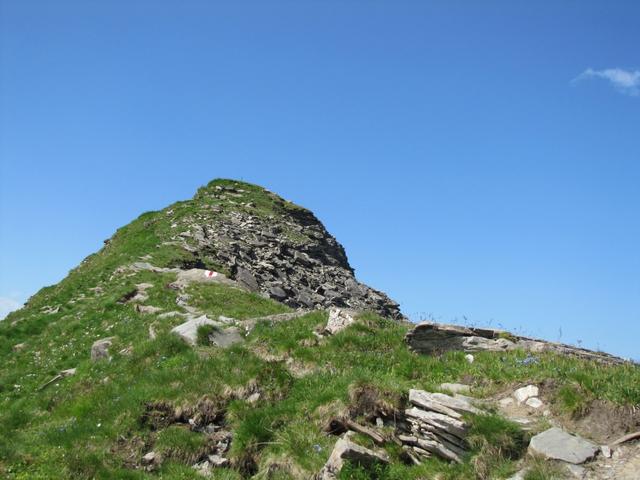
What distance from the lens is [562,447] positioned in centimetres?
929

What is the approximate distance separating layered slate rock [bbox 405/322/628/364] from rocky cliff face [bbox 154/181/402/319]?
24.9 m

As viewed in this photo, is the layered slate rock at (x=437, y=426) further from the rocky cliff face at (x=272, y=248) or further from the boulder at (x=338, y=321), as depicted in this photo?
the rocky cliff face at (x=272, y=248)

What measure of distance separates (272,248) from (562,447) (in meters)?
41.6

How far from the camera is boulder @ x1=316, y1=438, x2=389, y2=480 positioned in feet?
33.8

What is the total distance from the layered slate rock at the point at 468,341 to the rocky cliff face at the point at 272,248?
24914 millimetres

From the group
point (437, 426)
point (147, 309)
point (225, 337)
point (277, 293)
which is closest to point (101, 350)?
point (225, 337)

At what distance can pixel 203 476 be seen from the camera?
37.4 ft

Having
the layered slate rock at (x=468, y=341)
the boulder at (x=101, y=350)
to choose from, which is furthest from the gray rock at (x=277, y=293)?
the layered slate rock at (x=468, y=341)

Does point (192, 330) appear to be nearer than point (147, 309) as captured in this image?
Yes

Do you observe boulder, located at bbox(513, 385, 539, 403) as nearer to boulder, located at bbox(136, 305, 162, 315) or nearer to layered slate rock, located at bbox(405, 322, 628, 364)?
layered slate rock, located at bbox(405, 322, 628, 364)

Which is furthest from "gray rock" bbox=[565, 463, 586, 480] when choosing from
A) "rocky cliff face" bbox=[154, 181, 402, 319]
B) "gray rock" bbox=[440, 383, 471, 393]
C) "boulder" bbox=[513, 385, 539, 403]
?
"rocky cliff face" bbox=[154, 181, 402, 319]

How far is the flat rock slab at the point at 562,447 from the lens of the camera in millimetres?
9070

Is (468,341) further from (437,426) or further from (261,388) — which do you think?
(261,388)

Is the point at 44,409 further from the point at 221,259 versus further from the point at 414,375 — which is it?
the point at 221,259
